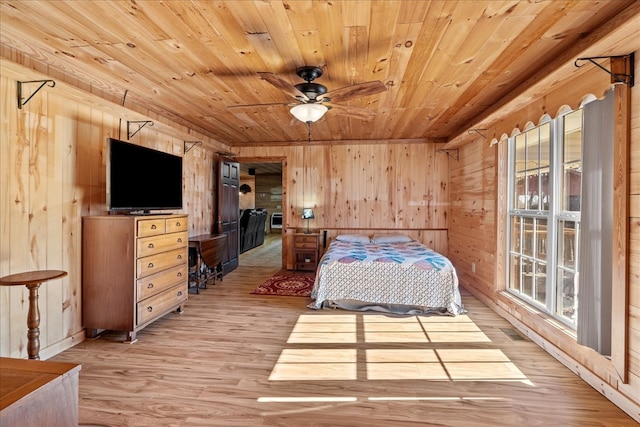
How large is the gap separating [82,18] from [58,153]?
128cm

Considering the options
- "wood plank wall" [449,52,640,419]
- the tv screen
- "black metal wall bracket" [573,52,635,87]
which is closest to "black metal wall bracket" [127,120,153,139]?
the tv screen

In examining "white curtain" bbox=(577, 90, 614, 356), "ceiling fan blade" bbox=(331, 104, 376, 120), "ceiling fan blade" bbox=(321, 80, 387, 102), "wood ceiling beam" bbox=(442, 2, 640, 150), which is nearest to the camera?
"wood ceiling beam" bbox=(442, 2, 640, 150)

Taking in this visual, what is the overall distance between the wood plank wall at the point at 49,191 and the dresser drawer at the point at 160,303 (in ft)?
1.78

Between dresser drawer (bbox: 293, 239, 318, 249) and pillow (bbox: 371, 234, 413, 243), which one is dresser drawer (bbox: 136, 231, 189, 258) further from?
pillow (bbox: 371, 234, 413, 243)

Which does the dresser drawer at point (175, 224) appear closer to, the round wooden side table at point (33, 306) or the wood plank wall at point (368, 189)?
the round wooden side table at point (33, 306)

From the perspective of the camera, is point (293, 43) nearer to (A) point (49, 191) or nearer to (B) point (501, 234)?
(A) point (49, 191)

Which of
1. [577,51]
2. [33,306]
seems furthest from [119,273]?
[577,51]

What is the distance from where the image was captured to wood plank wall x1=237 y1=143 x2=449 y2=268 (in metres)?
5.41

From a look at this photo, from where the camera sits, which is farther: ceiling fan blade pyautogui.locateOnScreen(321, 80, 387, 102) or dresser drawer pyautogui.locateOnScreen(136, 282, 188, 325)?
dresser drawer pyautogui.locateOnScreen(136, 282, 188, 325)

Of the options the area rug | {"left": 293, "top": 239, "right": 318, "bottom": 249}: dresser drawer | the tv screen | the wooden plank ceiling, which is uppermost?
the wooden plank ceiling

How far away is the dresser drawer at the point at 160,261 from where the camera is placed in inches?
111

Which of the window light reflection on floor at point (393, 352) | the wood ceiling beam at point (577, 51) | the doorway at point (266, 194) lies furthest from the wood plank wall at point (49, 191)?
the doorway at point (266, 194)

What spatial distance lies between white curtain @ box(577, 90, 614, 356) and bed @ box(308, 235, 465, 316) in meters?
1.41

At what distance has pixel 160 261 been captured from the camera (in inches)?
122
